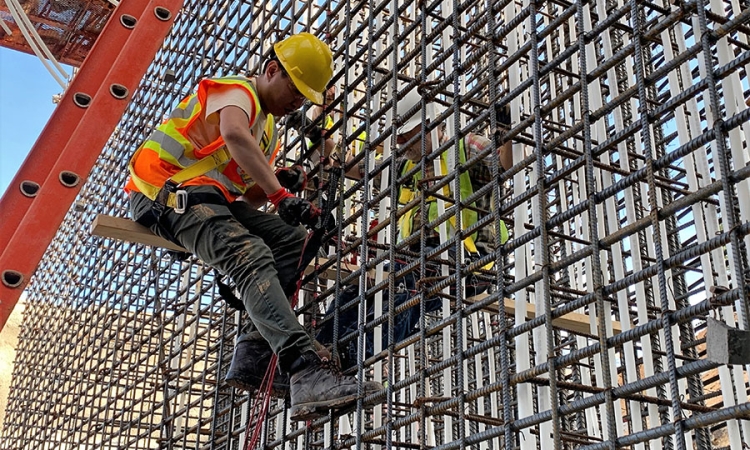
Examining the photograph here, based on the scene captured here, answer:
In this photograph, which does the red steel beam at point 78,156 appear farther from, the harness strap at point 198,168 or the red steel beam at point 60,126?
the harness strap at point 198,168

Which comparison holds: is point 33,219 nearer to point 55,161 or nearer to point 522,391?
point 55,161

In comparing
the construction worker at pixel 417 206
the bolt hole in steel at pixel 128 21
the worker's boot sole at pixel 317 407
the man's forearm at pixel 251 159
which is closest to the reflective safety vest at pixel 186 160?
the man's forearm at pixel 251 159

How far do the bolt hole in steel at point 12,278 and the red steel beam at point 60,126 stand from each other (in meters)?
0.31

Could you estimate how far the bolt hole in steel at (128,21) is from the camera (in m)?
6.75

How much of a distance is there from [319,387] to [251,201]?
131 centimetres

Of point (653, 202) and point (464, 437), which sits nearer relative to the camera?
point (653, 202)

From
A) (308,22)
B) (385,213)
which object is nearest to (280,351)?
(385,213)

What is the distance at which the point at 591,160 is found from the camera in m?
3.19

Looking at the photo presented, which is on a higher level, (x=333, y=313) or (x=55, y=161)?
(x=55, y=161)

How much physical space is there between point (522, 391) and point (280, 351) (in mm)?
1184

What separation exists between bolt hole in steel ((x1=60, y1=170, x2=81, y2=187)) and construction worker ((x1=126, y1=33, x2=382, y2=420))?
943 millimetres

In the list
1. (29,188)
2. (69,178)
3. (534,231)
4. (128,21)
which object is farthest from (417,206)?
(128,21)

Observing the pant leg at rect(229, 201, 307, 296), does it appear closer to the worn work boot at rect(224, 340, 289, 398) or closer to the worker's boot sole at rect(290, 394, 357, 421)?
the worn work boot at rect(224, 340, 289, 398)

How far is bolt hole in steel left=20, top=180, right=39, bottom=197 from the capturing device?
227 inches
